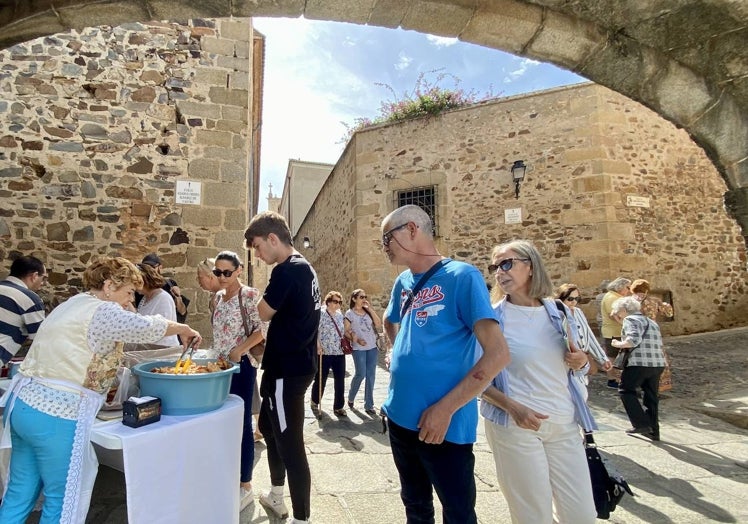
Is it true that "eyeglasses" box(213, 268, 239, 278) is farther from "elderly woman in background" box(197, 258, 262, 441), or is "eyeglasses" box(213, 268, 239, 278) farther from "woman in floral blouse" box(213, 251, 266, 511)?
"elderly woman in background" box(197, 258, 262, 441)

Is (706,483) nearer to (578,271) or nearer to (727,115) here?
(727,115)

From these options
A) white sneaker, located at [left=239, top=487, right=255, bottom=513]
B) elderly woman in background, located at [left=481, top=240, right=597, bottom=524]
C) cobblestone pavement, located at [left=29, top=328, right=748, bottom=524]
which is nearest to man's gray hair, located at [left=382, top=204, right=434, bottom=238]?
elderly woman in background, located at [left=481, top=240, right=597, bottom=524]

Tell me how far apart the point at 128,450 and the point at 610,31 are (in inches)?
127

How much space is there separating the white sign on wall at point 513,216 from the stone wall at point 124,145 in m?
6.33

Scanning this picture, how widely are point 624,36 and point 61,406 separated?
11.2 ft

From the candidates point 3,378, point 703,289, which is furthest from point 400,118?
point 3,378

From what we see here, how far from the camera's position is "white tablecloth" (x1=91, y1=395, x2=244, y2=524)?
6.17ft

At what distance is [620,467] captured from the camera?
3795 millimetres

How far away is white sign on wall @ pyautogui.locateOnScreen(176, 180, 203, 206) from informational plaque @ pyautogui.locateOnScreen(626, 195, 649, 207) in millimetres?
8588

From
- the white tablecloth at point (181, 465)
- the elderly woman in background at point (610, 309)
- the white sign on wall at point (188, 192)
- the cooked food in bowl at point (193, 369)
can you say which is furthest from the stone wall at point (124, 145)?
the elderly woman in background at point (610, 309)

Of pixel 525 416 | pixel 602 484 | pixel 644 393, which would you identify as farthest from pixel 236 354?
pixel 644 393

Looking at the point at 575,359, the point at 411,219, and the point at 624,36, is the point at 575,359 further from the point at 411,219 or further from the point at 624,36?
the point at 624,36

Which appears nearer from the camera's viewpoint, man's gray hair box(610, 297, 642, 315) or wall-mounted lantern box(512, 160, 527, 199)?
man's gray hair box(610, 297, 642, 315)

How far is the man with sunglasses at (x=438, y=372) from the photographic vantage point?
1.71 meters
